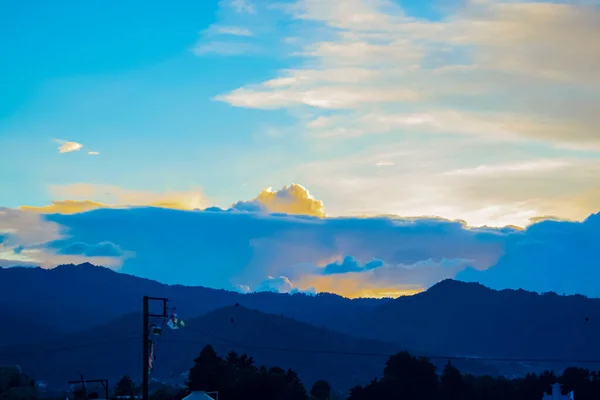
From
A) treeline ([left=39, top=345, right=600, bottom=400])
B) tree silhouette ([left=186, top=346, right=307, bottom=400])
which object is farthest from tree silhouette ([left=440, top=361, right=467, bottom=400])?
tree silhouette ([left=186, top=346, right=307, bottom=400])

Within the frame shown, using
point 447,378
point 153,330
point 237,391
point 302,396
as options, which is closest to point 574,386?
point 447,378

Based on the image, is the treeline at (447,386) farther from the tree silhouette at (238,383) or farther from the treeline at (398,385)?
the tree silhouette at (238,383)

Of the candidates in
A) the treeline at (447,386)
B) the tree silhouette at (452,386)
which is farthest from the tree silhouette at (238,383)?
the tree silhouette at (452,386)

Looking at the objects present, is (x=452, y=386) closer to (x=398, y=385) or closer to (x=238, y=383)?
(x=398, y=385)

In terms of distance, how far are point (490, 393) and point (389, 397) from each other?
23.8m

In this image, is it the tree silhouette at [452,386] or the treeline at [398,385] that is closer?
the treeline at [398,385]

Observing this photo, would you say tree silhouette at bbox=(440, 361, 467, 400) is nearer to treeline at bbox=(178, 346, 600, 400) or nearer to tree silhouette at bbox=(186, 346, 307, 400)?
treeline at bbox=(178, 346, 600, 400)

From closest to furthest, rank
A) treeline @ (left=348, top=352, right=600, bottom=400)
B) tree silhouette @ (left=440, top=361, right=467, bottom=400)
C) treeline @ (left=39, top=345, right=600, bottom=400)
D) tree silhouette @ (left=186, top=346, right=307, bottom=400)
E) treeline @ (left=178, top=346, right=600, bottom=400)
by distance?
tree silhouette @ (left=186, top=346, right=307, bottom=400) → treeline @ (left=39, top=345, right=600, bottom=400) → treeline @ (left=178, top=346, right=600, bottom=400) → treeline @ (left=348, top=352, right=600, bottom=400) → tree silhouette @ (left=440, top=361, right=467, bottom=400)

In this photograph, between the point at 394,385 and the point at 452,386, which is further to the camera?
the point at 452,386

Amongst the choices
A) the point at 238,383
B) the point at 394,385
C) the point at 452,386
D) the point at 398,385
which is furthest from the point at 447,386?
the point at 238,383

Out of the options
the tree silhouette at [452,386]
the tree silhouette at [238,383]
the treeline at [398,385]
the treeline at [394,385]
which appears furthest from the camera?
the tree silhouette at [452,386]

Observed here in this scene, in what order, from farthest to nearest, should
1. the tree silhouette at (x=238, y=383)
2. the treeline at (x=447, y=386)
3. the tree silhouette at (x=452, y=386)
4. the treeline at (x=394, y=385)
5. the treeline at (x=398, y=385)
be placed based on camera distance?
the tree silhouette at (x=452, y=386) < the treeline at (x=447, y=386) < the treeline at (x=398, y=385) < the treeline at (x=394, y=385) < the tree silhouette at (x=238, y=383)

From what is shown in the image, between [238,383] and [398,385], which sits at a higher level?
[238,383]

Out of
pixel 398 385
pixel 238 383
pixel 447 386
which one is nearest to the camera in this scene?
pixel 238 383
